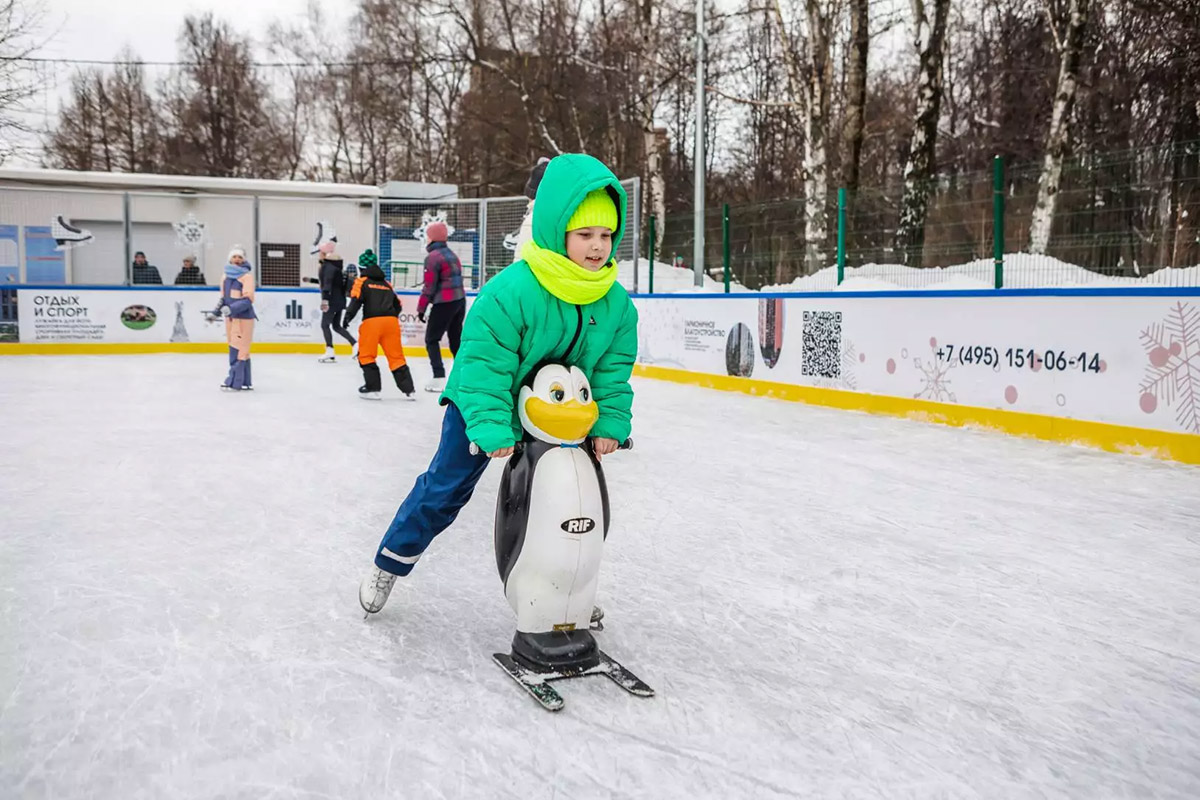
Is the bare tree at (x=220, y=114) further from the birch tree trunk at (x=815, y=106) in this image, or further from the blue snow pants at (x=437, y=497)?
the blue snow pants at (x=437, y=497)

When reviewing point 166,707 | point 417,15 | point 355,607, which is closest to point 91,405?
point 355,607

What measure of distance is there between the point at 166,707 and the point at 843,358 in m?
7.40

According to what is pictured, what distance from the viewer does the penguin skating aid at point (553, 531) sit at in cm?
227

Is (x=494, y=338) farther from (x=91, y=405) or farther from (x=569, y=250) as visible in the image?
(x=91, y=405)

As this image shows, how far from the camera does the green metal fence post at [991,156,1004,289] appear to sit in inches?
309

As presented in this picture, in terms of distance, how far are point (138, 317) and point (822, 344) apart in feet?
34.5

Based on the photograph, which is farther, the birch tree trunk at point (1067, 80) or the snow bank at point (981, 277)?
the birch tree trunk at point (1067, 80)

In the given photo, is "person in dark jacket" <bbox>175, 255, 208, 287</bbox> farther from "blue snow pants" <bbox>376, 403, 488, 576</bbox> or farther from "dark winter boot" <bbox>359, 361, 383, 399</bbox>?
"blue snow pants" <bbox>376, 403, 488, 576</bbox>

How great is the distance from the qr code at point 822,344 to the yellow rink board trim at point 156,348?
6345 millimetres

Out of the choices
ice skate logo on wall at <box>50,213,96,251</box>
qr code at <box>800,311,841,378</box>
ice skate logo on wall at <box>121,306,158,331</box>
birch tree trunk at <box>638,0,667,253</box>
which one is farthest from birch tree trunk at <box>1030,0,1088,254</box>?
ice skate logo on wall at <box>50,213,96,251</box>

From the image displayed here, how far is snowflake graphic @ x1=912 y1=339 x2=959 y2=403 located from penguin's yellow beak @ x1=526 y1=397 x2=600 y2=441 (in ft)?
19.5

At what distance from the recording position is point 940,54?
1303 centimetres

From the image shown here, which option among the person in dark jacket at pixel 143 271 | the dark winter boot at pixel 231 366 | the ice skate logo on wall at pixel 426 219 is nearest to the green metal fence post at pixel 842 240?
the dark winter boot at pixel 231 366

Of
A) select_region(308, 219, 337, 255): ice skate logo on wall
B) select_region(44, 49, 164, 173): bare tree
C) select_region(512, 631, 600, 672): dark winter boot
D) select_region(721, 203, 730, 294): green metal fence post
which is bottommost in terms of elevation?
select_region(512, 631, 600, 672): dark winter boot
